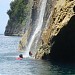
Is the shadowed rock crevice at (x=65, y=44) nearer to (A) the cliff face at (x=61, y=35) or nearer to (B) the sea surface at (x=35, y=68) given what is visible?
(A) the cliff face at (x=61, y=35)

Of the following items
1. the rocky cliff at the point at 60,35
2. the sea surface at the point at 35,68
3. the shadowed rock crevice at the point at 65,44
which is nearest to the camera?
the sea surface at the point at 35,68

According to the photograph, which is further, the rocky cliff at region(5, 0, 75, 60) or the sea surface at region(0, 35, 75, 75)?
the rocky cliff at region(5, 0, 75, 60)

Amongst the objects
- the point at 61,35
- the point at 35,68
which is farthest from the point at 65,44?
the point at 35,68

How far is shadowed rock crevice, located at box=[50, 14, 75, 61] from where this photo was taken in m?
58.9

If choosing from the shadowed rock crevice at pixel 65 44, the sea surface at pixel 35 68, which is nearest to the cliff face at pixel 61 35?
the shadowed rock crevice at pixel 65 44

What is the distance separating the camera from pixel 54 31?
60.4 m

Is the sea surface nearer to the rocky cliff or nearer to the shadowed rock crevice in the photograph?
the rocky cliff

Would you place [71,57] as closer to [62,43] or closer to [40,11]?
[62,43]

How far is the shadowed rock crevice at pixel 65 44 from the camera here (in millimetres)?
58875

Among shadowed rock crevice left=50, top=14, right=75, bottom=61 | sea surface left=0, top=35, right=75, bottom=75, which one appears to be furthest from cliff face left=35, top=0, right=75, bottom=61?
sea surface left=0, top=35, right=75, bottom=75

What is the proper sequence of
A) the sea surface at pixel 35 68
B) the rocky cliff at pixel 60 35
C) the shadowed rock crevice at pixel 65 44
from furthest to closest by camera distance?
1. the rocky cliff at pixel 60 35
2. the shadowed rock crevice at pixel 65 44
3. the sea surface at pixel 35 68

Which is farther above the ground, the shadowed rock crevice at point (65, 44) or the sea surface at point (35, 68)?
the shadowed rock crevice at point (65, 44)

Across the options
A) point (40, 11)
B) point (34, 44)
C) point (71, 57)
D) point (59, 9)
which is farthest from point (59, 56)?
point (40, 11)

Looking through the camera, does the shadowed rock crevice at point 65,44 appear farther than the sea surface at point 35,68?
Yes
